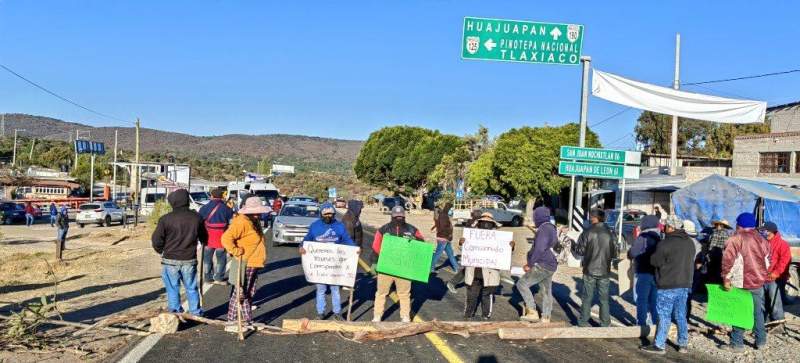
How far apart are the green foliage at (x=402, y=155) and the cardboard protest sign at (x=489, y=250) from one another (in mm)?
60873

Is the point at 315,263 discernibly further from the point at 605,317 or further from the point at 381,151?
the point at 381,151

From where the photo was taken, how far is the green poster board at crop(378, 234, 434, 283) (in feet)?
30.5

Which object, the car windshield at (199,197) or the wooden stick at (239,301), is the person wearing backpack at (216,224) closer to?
the wooden stick at (239,301)

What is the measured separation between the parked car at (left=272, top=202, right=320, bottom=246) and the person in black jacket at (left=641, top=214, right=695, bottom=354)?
14.1 metres

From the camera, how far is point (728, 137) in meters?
61.5

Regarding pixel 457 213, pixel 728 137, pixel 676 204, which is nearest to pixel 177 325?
pixel 676 204

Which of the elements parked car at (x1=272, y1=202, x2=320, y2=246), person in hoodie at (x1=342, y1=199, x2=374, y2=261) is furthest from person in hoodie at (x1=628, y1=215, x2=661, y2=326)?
parked car at (x1=272, y1=202, x2=320, y2=246)

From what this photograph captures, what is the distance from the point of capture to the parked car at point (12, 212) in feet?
Result: 129

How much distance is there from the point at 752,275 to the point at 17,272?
48.1ft

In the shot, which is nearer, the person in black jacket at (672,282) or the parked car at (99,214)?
the person in black jacket at (672,282)

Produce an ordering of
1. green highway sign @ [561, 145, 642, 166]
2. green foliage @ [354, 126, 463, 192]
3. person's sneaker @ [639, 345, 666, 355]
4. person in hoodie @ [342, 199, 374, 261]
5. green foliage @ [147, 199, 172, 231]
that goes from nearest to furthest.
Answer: person's sneaker @ [639, 345, 666, 355], person in hoodie @ [342, 199, 374, 261], green highway sign @ [561, 145, 642, 166], green foliage @ [147, 199, 172, 231], green foliage @ [354, 126, 463, 192]

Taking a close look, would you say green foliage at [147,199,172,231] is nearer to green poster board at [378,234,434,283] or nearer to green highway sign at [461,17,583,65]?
green highway sign at [461,17,583,65]

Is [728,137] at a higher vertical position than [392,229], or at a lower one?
higher

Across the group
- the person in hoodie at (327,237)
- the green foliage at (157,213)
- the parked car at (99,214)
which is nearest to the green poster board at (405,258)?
the person in hoodie at (327,237)
